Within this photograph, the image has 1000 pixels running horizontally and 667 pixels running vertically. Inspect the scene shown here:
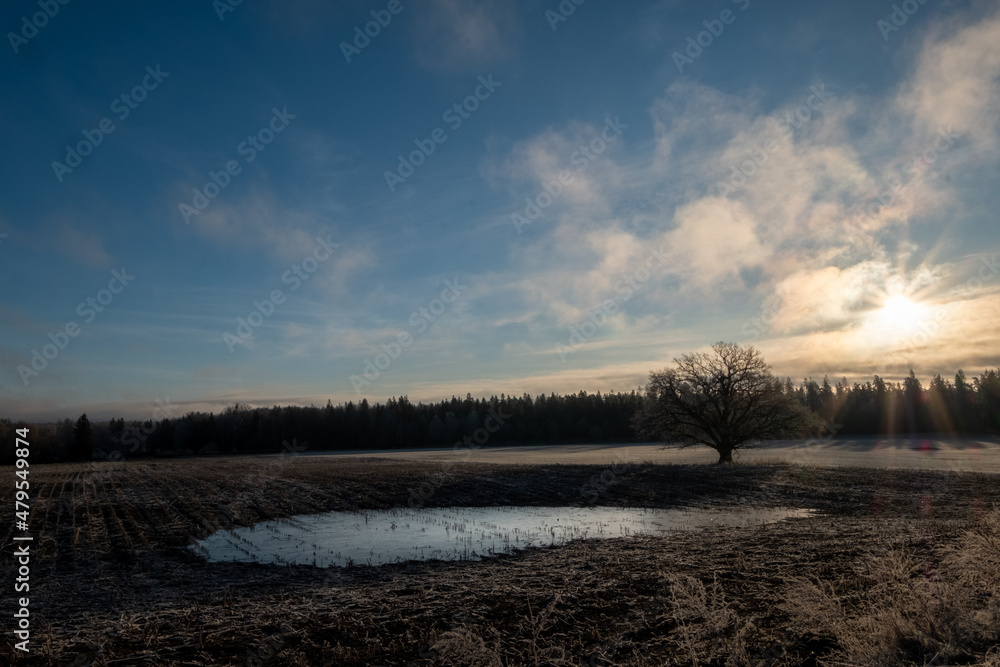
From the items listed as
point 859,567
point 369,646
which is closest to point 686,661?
point 369,646

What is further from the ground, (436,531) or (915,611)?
(915,611)

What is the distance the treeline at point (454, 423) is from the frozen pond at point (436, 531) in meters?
90.2

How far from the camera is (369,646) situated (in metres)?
7.58

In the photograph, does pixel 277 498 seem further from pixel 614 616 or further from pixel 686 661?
pixel 686 661

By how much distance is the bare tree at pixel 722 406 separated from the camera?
1750 inches

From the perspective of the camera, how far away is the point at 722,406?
1891 inches

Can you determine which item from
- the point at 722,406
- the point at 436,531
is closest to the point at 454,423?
the point at 722,406

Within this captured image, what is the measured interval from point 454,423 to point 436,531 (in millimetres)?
111736

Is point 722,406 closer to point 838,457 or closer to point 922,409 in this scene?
point 838,457

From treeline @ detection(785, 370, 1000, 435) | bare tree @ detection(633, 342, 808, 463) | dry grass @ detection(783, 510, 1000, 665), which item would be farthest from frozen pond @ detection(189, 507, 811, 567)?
treeline @ detection(785, 370, 1000, 435)

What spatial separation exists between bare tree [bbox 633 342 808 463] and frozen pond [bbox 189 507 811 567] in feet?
81.2

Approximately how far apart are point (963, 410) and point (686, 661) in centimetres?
12986

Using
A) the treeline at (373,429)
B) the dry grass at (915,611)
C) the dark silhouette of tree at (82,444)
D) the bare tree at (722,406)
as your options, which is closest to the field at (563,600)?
the dry grass at (915,611)

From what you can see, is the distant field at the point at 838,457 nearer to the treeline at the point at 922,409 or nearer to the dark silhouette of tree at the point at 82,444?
the treeline at the point at 922,409
